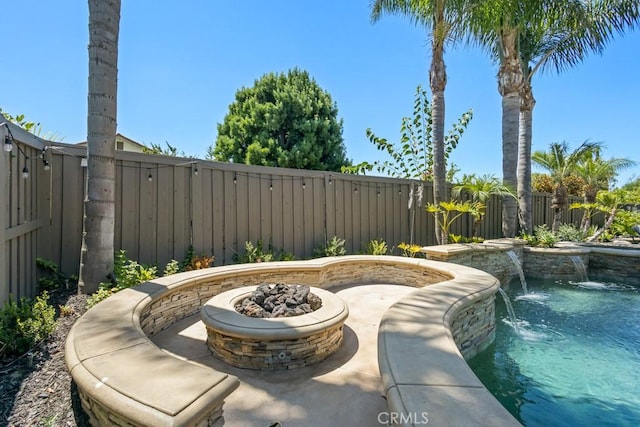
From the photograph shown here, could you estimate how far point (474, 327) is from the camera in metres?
3.50

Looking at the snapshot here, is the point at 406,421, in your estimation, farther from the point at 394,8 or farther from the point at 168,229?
the point at 394,8

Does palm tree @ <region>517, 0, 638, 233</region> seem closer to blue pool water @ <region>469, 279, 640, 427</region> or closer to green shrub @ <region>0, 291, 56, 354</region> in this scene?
blue pool water @ <region>469, 279, 640, 427</region>

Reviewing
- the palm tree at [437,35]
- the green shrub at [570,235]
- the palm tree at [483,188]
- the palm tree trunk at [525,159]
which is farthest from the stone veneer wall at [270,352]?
the green shrub at [570,235]

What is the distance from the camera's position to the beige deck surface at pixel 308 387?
2018 millimetres

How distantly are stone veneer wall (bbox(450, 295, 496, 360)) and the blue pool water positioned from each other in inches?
4.6

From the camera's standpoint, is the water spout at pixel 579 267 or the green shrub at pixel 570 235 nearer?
the water spout at pixel 579 267

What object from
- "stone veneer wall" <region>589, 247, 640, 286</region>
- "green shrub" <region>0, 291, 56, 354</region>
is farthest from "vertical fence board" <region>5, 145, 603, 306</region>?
"stone veneer wall" <region>589, 247, 640, 286</region>

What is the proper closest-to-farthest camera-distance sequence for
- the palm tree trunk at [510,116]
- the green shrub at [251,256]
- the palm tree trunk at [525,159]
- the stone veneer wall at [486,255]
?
the green shrub at [251,256], the stone veneer wall at [486,255], the palm tree trunk at [510,116], the palm tree trunk at [525,159]

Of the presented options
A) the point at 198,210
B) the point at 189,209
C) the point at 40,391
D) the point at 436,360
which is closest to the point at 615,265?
the point at 436,360

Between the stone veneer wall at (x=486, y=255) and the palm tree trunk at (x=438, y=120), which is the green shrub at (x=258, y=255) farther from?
the palm tree trunk at (x=438, y=120)

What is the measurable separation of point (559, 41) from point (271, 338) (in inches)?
487

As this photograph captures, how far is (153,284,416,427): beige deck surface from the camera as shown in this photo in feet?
6.62

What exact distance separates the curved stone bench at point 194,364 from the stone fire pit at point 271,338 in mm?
586

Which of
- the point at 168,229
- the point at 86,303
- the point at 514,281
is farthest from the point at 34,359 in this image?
the point at 514,281
